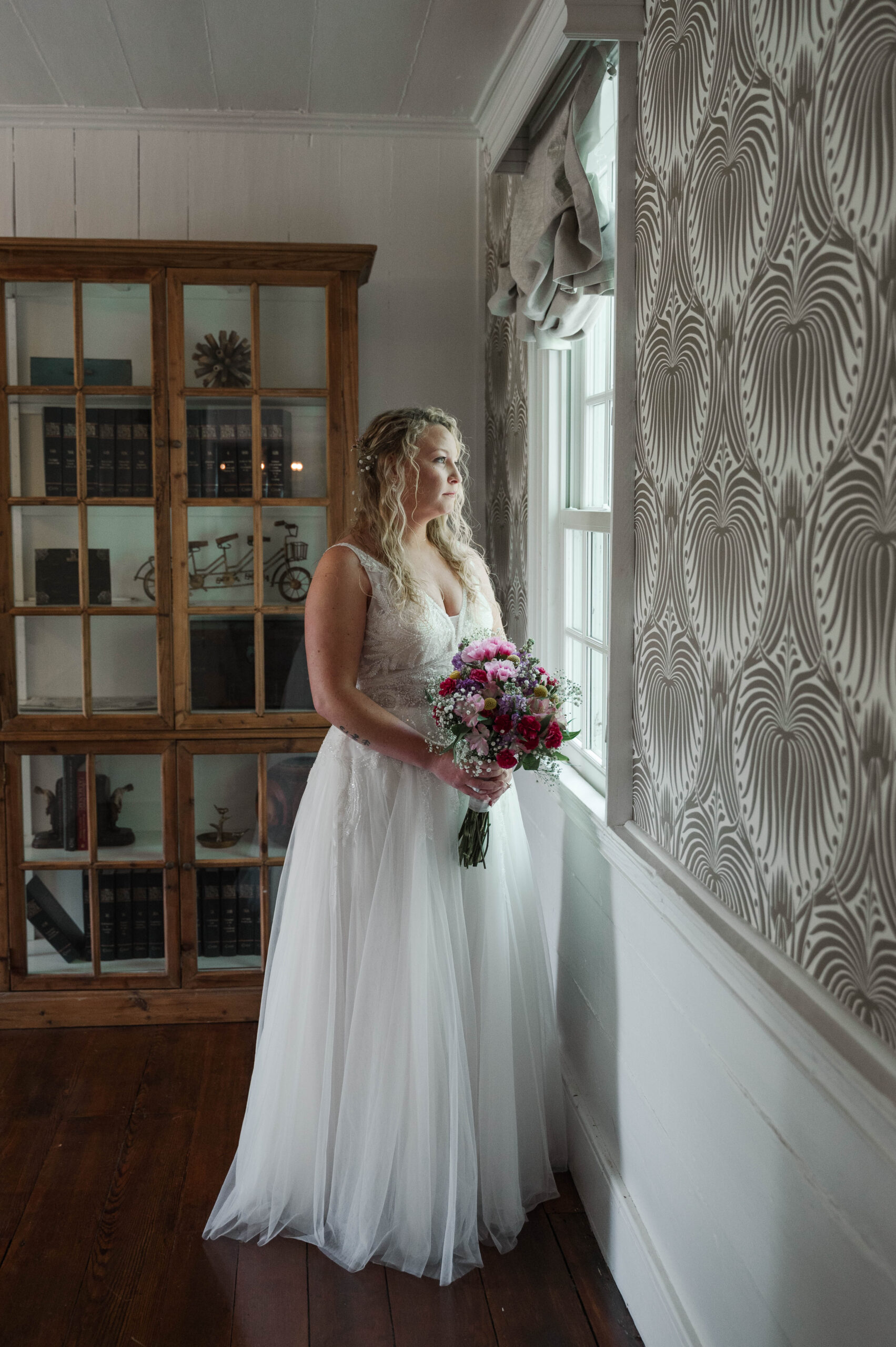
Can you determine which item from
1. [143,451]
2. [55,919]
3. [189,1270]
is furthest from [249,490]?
[189,1270]

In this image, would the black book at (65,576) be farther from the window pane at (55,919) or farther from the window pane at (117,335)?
the window pane at (55,919)

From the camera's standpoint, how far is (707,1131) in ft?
5.08

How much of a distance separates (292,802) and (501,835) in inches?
44.9

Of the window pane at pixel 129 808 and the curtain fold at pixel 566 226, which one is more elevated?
the curtain fold at pixel 566 226

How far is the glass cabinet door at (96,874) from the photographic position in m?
3.18

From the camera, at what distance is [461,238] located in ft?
11.2

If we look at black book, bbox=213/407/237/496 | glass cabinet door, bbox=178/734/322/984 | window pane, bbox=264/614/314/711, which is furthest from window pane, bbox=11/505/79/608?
glass cabinet door, bbox=178/734/322/984

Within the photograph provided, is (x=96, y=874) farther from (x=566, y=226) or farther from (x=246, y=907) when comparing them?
(x=566, y=226)

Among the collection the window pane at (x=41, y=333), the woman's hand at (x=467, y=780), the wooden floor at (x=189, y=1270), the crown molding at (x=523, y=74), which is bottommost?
the wooden floor at (x=189, y=1270)

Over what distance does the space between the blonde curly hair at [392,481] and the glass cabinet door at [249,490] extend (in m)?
0.77

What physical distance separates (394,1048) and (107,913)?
1487 millimetres

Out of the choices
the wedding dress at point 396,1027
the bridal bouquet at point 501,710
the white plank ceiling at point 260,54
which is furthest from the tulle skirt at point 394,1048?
the white plank ceiling at point 260,54

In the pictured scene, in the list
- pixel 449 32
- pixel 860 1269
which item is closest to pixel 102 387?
pixel 449 32

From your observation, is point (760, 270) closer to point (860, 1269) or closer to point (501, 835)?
point (860, 1269)
